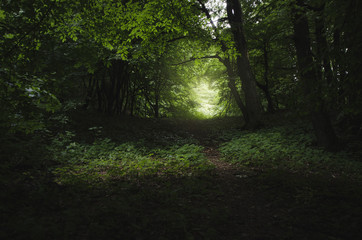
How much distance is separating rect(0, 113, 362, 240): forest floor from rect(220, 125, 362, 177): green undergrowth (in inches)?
24.3

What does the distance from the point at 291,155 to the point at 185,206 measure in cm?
488

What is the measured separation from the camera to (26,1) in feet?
13.1

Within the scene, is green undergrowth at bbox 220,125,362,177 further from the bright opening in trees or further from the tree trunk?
the bright opening in trees

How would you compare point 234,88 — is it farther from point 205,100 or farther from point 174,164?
point 205,100

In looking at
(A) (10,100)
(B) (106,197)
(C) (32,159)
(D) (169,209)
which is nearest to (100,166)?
(C) (32,159)

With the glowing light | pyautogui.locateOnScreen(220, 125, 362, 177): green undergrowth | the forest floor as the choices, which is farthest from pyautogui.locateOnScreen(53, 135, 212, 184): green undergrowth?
the glowing light

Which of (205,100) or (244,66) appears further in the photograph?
(205,100)

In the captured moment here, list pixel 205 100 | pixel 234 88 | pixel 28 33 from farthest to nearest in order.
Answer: pixel 205 100 → pixel 234 88 → pixel 28 33

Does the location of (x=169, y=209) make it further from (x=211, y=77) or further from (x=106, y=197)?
(x=211, y=77)

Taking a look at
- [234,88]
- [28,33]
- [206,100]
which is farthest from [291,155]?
[206,100]

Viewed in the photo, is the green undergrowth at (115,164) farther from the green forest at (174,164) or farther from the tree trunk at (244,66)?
the tree trunk at (244,66)

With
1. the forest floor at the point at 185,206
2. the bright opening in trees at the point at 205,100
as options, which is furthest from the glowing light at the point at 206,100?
the forest floor at the point at 185,206

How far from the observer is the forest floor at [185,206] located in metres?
2.83

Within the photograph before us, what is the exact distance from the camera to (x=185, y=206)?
3762mm
